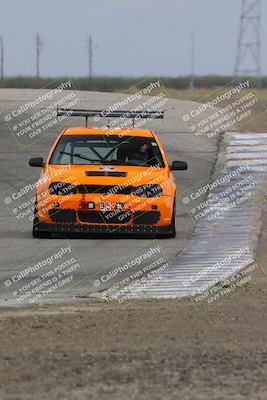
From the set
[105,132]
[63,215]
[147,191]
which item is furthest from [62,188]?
[105,132]

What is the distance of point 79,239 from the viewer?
16844mm

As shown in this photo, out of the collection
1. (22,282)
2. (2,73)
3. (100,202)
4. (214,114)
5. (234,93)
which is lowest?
(2,73)

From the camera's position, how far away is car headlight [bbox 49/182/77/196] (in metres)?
16.8

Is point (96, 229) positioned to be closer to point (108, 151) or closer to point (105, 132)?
point (108, 151)

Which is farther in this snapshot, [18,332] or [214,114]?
[214,114]

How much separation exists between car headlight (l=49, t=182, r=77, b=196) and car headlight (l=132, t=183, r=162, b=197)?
33.7 inches

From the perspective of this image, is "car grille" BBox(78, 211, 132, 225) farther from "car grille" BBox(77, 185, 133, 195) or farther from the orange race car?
"car grille" BBox(77, 185, 133, 195)

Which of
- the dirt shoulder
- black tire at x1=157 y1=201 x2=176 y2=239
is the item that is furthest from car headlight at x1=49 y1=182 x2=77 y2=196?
the dirt shoulder

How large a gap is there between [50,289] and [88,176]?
16.5 ft

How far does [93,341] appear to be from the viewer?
339 inches

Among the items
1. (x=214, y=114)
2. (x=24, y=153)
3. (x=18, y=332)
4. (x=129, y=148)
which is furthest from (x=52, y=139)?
(x=18, y=332)

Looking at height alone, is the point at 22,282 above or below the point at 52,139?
above

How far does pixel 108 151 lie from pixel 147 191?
161 centimetres

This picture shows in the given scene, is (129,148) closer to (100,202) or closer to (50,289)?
(100,202)
